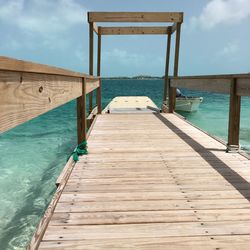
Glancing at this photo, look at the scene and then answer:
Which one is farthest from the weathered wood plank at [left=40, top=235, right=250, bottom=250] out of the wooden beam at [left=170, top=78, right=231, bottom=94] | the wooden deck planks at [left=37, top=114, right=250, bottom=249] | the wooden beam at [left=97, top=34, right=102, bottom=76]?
the wooden beam at [left=97, top=34, right=102, bottom=76]

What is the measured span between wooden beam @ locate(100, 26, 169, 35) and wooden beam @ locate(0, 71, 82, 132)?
8987mm

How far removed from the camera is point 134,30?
1123cm

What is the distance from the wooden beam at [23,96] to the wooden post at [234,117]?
2.65m

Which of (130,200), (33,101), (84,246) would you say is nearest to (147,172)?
(130,200)

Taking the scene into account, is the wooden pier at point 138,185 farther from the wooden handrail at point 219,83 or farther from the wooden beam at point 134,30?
the wooden beam at point 134,30

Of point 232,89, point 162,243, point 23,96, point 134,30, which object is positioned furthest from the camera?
point 134,30

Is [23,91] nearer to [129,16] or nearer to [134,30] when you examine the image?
[129,16]

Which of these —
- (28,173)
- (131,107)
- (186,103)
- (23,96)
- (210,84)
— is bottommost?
(28,173)

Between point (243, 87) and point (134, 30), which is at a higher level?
point (134, 30)

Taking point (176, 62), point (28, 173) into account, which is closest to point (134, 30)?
point (176, 62)

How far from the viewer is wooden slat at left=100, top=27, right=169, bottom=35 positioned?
36.4 feet

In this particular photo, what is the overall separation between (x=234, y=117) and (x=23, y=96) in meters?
3.50

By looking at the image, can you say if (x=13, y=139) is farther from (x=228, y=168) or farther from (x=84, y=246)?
(x=84, y=246)

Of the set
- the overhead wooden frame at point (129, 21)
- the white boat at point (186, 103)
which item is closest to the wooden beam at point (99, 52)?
the overhead wooden frame at point (129, 21)
